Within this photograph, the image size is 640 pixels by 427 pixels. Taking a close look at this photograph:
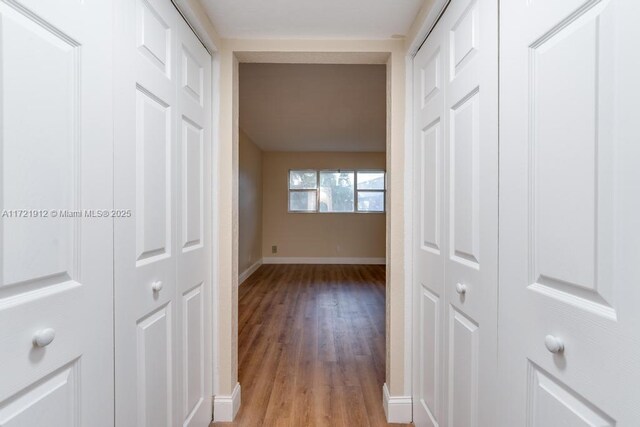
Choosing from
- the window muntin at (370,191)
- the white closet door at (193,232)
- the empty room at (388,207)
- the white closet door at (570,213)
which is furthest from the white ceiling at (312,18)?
the window muntin at (370,191)

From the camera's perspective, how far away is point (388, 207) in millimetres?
1922

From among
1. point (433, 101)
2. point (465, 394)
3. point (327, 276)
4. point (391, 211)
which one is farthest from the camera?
point (327, 276)

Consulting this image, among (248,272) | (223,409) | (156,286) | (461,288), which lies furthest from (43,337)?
(248,272)

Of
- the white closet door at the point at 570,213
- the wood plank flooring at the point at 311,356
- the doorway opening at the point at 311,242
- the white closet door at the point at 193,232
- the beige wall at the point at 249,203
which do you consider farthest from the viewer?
the beige wall at the point at 249,203

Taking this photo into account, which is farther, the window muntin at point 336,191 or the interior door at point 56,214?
the window muntin at point 336,191

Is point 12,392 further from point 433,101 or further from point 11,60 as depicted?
point 433,101

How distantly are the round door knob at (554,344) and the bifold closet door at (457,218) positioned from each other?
0.25 meters

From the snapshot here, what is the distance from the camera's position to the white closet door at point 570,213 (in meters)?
0.59

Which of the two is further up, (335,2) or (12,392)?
(335,2)

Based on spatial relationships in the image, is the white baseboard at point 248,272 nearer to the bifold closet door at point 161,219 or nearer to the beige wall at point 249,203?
the beige wall at point 249,203

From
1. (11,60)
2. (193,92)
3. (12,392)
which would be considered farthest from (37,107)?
(193,92)

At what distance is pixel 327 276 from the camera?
6109 mm

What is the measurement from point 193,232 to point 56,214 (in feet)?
2.67

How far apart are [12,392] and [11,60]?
655 millimetres
